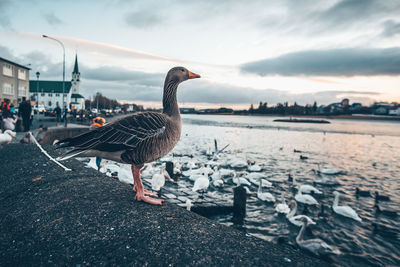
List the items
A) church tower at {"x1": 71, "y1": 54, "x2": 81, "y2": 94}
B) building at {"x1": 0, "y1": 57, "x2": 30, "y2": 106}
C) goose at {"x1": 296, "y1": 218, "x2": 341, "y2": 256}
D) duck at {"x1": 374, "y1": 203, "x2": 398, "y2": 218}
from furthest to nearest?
church tower at {"x1": 71, "y1": 54, "x2": 81, "y2": 94} → building at {"x1": 0, "y1": 57, "x2": 30, "y2": 106} → duck at {"x1": 374, "y1": 203, "x2": 398, "y2": 218} → goose at {"x1": 296, "y1": 218, "x2": 341, "y2": 256}

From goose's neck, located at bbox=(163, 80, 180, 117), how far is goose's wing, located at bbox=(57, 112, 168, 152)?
1.36 ft

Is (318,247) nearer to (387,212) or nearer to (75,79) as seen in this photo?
(387,212)

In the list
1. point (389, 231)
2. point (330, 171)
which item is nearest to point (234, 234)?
point (389, 231)

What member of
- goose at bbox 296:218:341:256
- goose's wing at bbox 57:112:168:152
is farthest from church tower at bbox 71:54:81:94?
goose at bbox 296:218:341:256

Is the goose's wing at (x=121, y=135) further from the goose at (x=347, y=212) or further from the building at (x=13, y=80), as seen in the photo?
the building at (x=13, y=80)

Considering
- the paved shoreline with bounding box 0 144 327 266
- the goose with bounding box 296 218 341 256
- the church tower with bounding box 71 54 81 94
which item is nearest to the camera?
the paved shoreline with bounding box 0 144 327 266

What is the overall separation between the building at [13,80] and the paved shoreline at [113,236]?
64322mm

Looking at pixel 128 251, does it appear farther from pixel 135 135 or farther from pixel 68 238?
pixel 135 135

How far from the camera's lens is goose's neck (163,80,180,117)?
428cm

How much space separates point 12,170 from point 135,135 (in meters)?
6.22

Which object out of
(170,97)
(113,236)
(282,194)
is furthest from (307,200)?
(113,236)

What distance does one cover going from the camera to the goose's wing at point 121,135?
367cm

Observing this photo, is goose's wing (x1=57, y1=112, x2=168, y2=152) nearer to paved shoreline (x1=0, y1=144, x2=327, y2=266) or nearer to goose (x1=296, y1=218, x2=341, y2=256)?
paved shoreline (x1=0, y1=144, x2=327, y2=266)

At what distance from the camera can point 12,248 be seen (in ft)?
11.4
